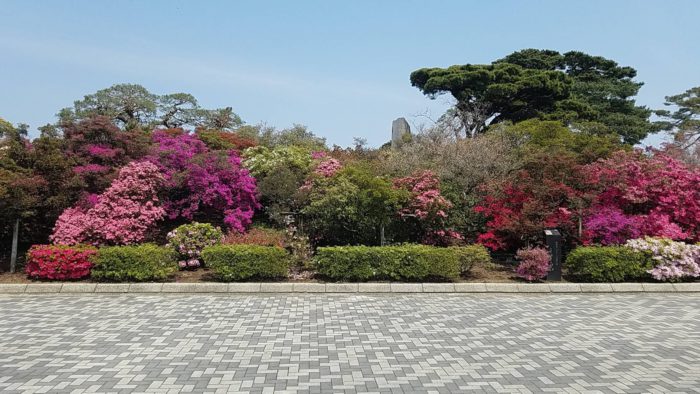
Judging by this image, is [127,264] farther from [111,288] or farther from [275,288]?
[275,288]

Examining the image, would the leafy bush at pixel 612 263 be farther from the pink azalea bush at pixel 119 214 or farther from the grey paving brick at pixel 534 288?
the pink azalea bush at pixel 119 214

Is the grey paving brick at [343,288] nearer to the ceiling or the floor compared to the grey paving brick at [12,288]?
nearer to the ceiling

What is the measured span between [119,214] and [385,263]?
628 centimetres

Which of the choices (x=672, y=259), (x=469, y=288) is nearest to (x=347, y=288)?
(x=469, y=288)

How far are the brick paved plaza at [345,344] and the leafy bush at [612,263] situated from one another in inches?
39.6

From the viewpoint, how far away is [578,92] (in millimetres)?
33812

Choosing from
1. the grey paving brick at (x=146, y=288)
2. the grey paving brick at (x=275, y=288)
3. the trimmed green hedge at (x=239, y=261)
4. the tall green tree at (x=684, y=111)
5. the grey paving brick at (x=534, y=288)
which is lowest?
the grey paving brick at (x=146, y=288)

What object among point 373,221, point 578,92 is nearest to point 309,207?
point 373,221

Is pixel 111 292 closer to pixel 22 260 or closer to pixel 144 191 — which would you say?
pixel 144 191

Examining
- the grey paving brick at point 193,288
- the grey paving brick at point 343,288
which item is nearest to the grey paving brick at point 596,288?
the grey paving brick at point 343,288

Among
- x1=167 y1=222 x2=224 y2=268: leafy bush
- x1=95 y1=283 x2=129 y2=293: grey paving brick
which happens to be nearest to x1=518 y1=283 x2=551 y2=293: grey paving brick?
x1=167 y1=222 x2=224 y2=268: leafy bush

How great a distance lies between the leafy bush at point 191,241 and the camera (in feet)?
34.0

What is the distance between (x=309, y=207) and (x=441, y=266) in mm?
3762

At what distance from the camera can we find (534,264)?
378 inches
